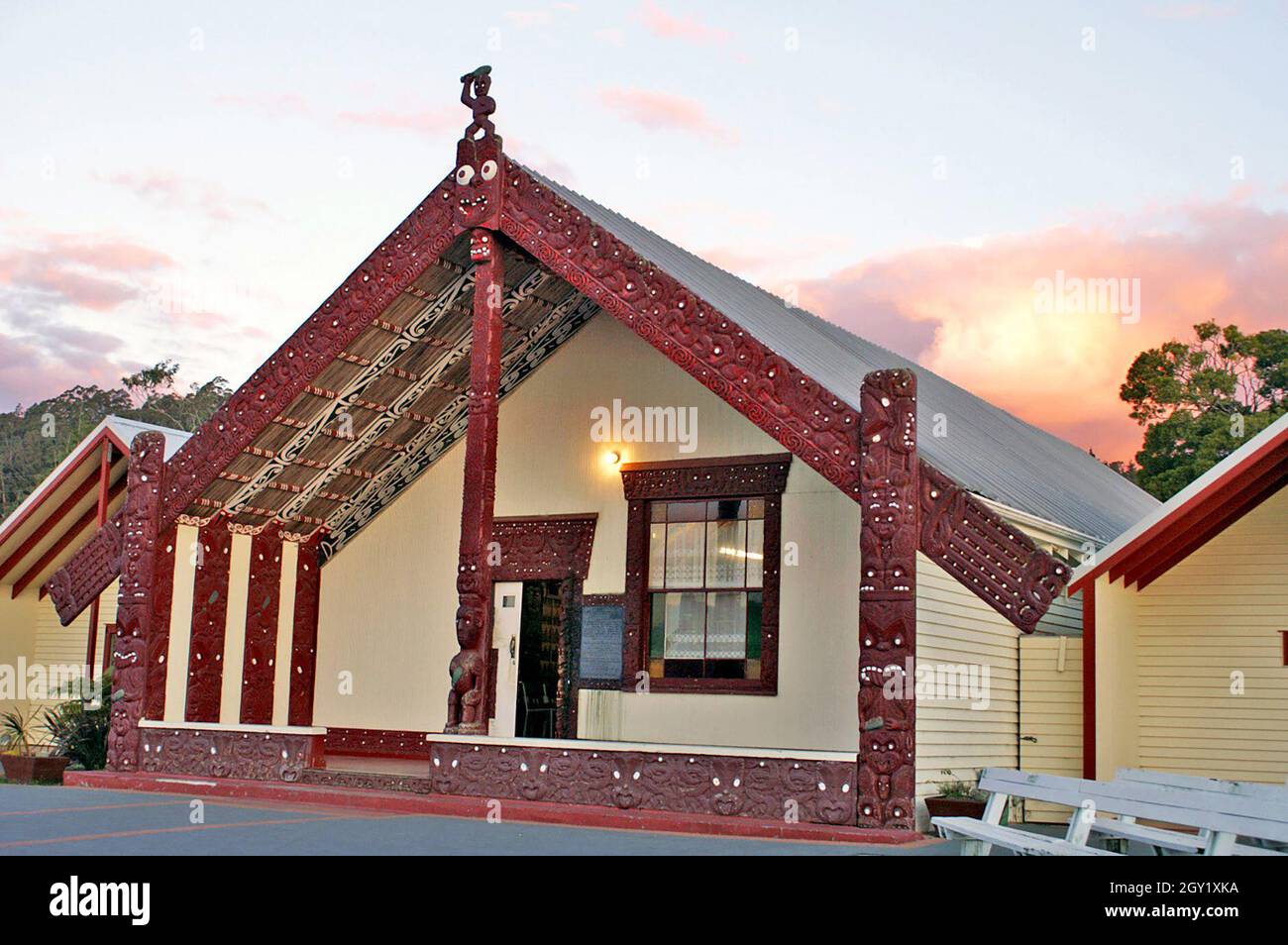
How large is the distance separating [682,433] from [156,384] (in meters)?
43.5

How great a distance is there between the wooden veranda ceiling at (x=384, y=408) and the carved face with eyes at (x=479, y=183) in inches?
18.3

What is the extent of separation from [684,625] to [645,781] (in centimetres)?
386

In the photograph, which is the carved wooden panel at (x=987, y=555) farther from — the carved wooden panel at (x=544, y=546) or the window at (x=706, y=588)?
the carved wooden panel at (x=544, y=546)

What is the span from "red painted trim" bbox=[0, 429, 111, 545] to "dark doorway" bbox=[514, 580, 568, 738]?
6857 mm

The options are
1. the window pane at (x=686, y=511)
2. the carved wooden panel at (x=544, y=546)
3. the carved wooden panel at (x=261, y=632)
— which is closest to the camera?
the window pane at (x=686, y=511)

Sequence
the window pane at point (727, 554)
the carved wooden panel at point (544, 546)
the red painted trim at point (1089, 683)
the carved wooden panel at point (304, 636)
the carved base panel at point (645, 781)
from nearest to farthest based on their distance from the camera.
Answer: the carved base panel at point (645, 781) < the red painted trim at point (1089, 683) < the window pane at point (727, 554) < the carved wooden panel at point (544, 546) < the carved wooden panel at point (304, 636)

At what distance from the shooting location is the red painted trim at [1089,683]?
47.1 ft

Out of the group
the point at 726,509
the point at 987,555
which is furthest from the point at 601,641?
the point at 987,555

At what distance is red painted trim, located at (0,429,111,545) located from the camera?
65.3ft

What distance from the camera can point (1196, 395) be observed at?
36250 mm

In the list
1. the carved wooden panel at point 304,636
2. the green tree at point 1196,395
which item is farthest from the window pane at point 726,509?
the green tree at point 1196,395
